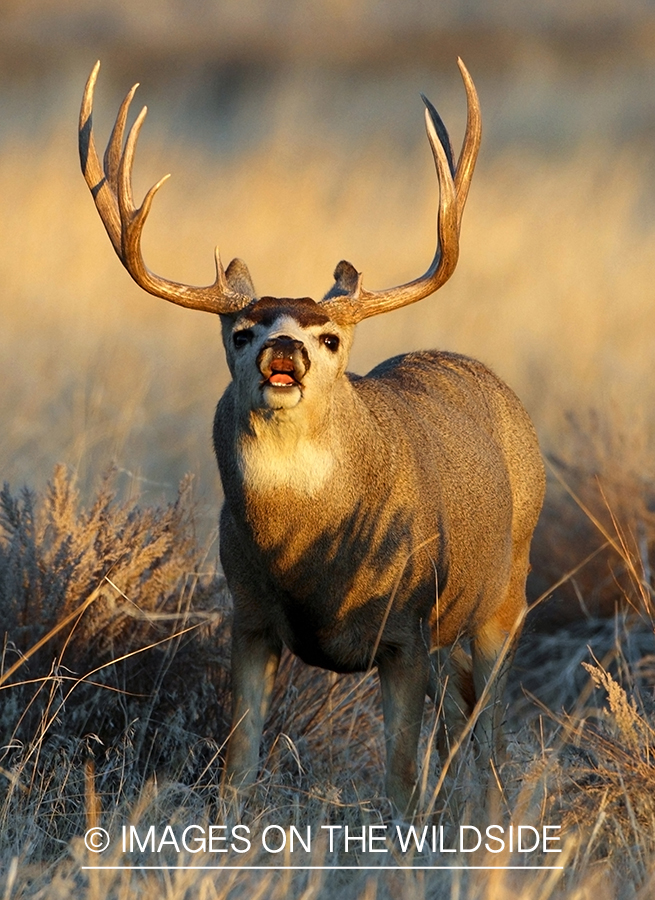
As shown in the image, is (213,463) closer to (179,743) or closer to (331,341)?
(179,743)

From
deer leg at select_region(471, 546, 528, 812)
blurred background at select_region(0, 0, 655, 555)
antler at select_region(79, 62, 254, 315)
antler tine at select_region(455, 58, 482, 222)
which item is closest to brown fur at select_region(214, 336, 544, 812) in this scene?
deer leg at select_region(471, 546, 528, 812)

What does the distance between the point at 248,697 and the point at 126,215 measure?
1637 mm

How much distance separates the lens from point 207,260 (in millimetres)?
13375

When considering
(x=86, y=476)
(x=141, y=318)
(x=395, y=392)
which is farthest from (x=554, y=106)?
(x=395, y=392)

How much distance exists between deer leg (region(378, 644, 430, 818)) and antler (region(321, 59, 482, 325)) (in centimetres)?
113

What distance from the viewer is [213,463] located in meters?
9.69

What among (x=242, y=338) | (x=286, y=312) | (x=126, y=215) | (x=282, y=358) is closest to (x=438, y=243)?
(x=286, y=312)

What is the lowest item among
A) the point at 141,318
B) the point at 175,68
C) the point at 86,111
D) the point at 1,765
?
the point at 1,765

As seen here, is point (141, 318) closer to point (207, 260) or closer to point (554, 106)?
point (207, 260)

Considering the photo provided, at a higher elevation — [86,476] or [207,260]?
[207,260]

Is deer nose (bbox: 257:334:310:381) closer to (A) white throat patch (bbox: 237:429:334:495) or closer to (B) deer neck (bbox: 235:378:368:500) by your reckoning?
(B) deer neck (bbox: 235:378:368:500)

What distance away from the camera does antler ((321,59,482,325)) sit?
516 centimetres

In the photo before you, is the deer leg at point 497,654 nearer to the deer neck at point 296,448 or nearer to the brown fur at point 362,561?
the brown fur at point 362,561

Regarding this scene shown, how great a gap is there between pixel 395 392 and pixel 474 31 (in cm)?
2702
